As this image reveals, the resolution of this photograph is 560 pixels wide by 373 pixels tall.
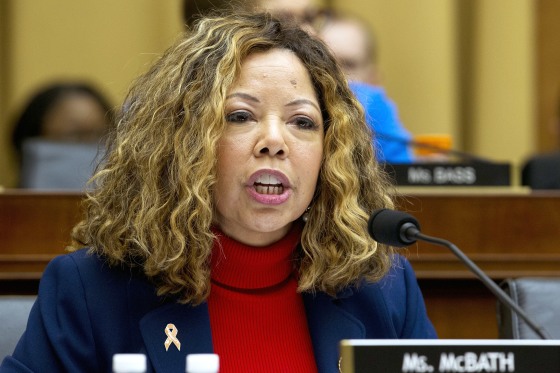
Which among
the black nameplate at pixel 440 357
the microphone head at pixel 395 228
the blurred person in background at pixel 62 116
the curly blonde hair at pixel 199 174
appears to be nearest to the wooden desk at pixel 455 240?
the curly blonde hair at pixel 199 174

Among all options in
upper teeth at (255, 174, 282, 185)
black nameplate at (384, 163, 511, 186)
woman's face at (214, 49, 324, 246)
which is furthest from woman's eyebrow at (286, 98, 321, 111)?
black nameplate at (384, 163, 511, 186)

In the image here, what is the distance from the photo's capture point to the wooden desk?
8.66ft

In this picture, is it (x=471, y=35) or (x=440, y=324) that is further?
(x=471, y=35)

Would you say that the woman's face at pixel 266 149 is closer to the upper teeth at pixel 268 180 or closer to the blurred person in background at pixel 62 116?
the upper teeth at pixel 268 180

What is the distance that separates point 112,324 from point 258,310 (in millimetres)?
292

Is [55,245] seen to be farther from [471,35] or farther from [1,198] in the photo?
[471,35]

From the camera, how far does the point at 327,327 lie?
Result: 2055 mm

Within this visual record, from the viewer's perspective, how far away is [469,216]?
8.89 ft

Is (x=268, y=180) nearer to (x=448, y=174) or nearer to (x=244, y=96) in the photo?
(x=244, y=96)

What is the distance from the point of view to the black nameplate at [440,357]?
1413 mm

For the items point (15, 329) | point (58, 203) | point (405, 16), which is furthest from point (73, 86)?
point (15, 329)

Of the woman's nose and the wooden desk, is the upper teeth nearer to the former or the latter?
the woman's nose

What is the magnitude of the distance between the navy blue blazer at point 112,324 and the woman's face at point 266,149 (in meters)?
0.19

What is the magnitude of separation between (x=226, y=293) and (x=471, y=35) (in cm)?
295
